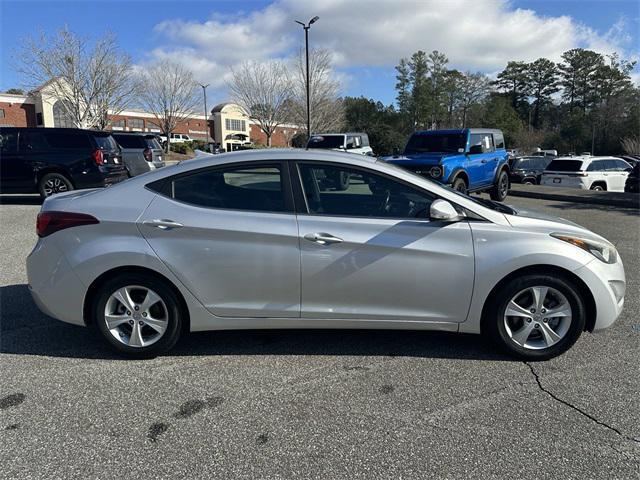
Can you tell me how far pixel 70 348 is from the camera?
3.79 m

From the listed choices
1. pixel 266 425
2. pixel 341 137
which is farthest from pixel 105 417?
pixel 341 137

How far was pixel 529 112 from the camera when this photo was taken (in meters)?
76.4

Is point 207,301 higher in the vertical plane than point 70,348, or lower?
higher

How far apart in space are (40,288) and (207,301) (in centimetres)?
132

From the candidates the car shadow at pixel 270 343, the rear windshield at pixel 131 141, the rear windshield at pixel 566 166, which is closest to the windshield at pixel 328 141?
the rear windshield at pixel 131 141

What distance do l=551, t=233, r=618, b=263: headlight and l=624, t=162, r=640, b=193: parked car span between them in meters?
14.7

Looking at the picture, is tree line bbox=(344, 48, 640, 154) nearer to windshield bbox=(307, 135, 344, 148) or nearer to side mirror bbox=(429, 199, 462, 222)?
windshield bbox=(307, 135, 344, 148)

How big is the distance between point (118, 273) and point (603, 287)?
11.8ft

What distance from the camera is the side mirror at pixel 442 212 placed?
329cm

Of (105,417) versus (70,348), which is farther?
(70,348)

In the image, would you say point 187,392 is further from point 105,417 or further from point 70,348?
point 70,348

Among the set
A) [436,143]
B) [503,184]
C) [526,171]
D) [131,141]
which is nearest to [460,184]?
[436,143]

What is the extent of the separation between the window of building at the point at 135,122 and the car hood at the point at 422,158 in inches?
2642

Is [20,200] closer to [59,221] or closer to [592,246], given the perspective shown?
[59,221]
